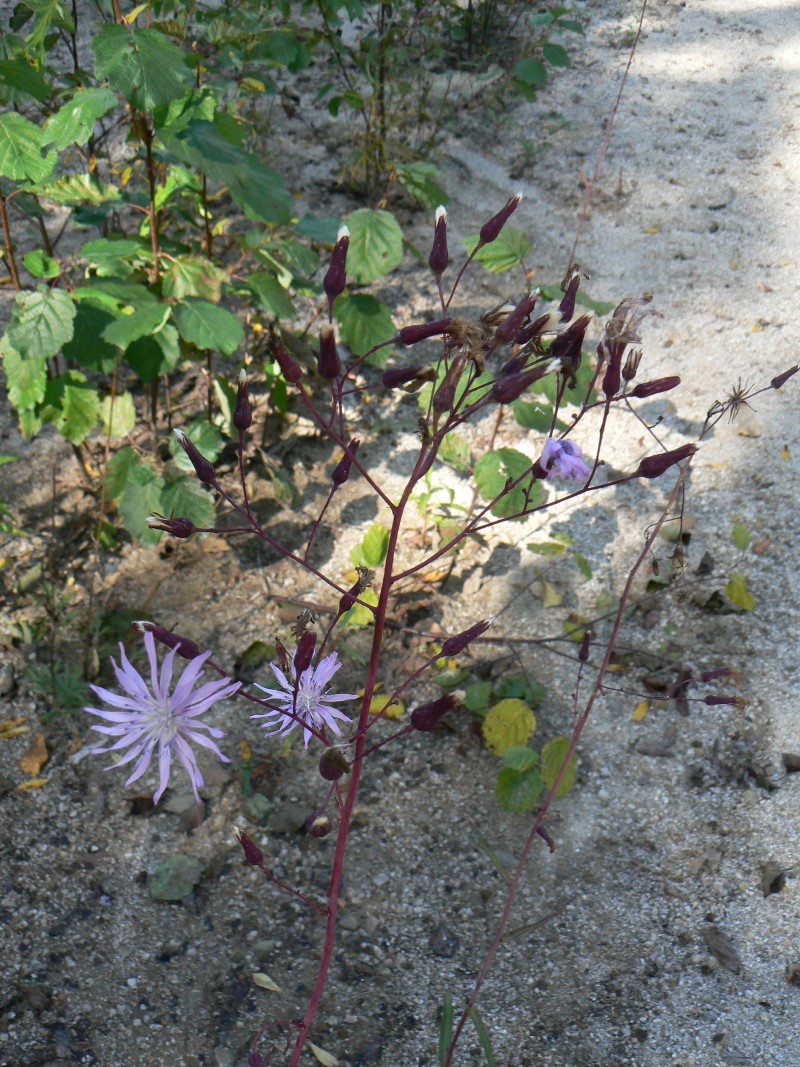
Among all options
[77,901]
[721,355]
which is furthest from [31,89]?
[721,355]

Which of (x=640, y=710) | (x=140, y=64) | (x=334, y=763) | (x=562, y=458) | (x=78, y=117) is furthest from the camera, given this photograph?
(x=640, y=710)

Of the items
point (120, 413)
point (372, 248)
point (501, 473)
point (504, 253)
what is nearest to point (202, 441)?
point (120, 413)

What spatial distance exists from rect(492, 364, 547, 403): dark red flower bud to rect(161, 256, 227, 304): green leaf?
1203 millimetres

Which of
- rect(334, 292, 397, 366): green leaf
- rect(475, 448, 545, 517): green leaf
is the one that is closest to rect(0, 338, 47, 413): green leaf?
rect(334, 292, 397, 366): green leaf

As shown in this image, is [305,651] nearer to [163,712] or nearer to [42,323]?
[163,712]

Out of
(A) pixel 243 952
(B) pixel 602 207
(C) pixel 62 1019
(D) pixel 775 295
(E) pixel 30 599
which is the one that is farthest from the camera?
(B) pixel 602 207

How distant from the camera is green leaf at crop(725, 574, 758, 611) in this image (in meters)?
2.36

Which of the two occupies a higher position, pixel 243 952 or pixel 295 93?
pixel 295 93

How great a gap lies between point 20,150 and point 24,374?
1.50ft

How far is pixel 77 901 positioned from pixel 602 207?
3.06 m

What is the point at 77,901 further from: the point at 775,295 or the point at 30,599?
the point at 775,295

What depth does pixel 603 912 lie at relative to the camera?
1927 mm

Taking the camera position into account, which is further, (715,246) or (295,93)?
(295,93)

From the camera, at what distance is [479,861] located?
2.04 m
